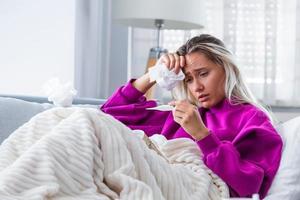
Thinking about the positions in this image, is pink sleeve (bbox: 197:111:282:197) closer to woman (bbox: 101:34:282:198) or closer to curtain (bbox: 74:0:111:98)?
woman (bbox: 101:34:282:198)

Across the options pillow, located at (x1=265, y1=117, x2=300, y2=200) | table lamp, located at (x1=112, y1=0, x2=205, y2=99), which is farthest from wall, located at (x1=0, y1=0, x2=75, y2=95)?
pillow, located at (x1=265, y1=117, x2=300, y2=200)

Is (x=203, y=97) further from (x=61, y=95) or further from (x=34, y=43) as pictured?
(x=34, y=43)

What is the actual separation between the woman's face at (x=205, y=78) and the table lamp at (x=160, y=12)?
632 mm

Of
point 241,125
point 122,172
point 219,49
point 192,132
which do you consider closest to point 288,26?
point 219,49

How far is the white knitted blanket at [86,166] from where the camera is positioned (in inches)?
36.5

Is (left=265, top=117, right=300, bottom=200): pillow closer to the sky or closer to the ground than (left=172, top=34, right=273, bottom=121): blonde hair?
closer to the ground

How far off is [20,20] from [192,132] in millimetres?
1576

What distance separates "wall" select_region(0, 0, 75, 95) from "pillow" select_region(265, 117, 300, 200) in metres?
1.57

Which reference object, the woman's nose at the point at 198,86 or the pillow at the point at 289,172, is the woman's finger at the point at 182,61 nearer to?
the woman's nose at the point at 198,86

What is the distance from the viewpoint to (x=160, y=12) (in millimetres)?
2385

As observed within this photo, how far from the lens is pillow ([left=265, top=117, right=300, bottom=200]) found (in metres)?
1.29

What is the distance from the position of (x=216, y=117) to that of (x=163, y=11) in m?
0.87

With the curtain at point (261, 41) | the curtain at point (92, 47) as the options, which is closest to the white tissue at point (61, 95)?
the curtain at point (92, 47)

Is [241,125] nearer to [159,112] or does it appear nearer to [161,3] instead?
[159,112]
